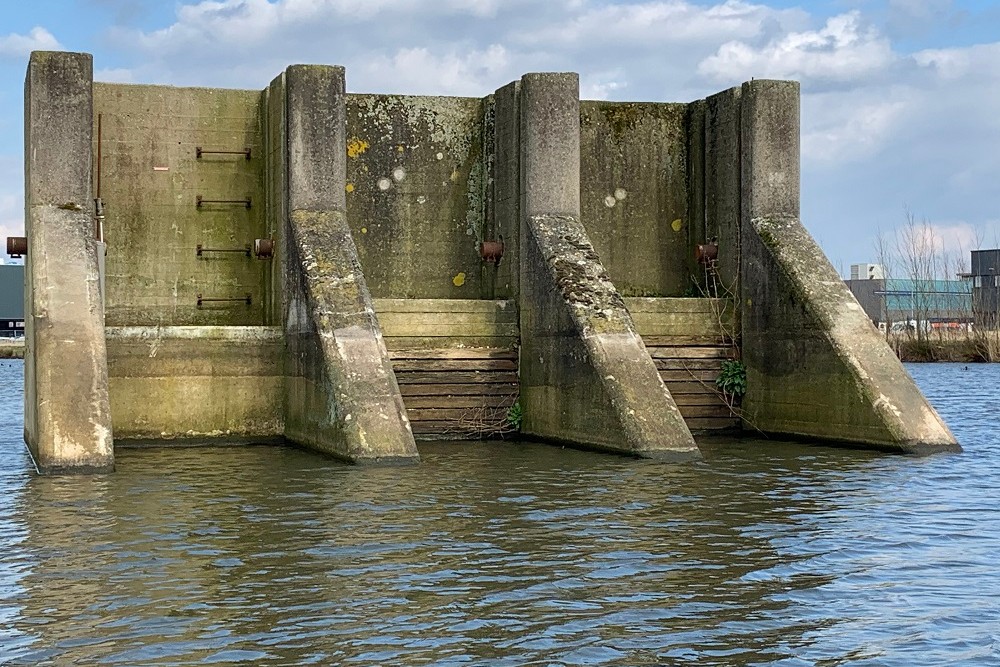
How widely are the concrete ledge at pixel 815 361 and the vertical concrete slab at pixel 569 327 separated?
7.28 ft

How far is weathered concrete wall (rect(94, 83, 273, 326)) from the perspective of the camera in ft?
60.4

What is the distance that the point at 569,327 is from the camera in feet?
53.5

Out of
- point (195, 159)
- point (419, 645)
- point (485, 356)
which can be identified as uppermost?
point (195, 159)

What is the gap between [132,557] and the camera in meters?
9.48

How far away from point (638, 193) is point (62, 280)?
8504 millimetres

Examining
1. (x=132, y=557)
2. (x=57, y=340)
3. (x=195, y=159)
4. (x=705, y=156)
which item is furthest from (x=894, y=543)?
(x=195, y=159)

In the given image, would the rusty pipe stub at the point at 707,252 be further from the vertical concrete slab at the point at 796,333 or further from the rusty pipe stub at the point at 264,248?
the rusty pipe stub at the point at 264,248

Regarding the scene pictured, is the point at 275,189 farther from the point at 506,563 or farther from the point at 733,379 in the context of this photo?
the point at 506,563

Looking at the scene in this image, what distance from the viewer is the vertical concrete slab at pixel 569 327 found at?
1514 centimetres

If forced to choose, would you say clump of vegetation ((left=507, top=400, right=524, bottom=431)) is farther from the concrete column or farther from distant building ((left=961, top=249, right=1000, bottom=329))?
distant building ((left=961, top=249, right=1000, bottom=329))

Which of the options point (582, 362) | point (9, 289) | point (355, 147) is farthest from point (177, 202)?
point (9, 289)

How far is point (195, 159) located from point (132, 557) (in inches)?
398

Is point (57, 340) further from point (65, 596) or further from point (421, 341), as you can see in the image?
point (65, 596)

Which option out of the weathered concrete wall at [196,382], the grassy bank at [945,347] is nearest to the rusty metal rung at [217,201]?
the weathered concrete wall at [196,382]
